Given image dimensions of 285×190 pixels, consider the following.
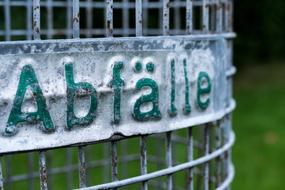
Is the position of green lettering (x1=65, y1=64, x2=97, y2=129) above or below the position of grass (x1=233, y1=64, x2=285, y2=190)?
above

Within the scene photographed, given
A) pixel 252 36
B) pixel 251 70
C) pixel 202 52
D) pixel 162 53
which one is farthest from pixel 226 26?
pixel 251 70

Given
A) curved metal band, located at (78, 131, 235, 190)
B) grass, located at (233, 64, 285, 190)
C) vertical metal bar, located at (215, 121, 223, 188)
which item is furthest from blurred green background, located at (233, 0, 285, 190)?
curved metal band, located at (78, 131, 235, 190)

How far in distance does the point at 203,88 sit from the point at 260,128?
4.53 m

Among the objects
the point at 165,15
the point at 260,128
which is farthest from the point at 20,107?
the point at 260,128

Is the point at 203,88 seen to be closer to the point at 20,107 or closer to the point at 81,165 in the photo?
the point at 81,165

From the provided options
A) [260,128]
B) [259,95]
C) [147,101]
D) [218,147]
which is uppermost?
[147,101]

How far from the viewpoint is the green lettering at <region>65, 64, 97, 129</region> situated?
4.61ft

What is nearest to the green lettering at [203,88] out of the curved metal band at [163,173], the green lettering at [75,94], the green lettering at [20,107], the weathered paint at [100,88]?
the weathered paint at [100,88]

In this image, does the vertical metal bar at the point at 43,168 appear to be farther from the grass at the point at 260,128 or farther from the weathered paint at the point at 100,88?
the grass at the point at 260,128

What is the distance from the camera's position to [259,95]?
7555mm

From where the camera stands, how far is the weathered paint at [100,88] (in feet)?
4.45

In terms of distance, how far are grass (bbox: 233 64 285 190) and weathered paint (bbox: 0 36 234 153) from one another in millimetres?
2897

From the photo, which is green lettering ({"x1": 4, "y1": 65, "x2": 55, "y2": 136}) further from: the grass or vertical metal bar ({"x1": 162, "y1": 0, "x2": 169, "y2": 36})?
the grass

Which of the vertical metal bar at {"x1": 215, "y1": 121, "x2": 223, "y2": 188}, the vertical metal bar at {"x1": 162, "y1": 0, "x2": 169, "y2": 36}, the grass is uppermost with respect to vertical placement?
the vertical metal bar at {"x1": 162, "y1": 0, "x2": 169, "y2": 36}
